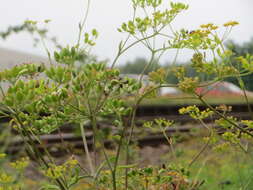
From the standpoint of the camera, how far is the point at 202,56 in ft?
4.59

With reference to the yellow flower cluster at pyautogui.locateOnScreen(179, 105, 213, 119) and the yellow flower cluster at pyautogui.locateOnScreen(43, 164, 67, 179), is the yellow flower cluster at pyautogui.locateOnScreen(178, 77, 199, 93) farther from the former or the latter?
the yellow flower cluster at pyautogui.locateOnScreen(43, 164, 67, 179)

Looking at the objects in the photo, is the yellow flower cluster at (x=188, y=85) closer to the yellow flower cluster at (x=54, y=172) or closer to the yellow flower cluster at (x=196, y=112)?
the yellow flower cluster at (x=196, y=112)

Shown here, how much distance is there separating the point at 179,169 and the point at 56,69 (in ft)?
1.89

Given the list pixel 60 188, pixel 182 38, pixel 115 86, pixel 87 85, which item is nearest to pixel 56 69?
pixel 87 85

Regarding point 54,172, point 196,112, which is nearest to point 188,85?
point 196,112

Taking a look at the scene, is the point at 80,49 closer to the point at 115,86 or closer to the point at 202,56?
the point at 115,86

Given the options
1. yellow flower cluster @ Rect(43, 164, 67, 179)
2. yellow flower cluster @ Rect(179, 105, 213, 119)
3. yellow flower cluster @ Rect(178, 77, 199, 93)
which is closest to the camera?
yellow flower cluster @ Rect(43, 164, 67, 179)

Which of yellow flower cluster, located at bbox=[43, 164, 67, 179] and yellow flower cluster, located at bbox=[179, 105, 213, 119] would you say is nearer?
yellow flower cluster, located at bbox=[43, 164, 67, 179]

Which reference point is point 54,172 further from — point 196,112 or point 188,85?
point 196,112

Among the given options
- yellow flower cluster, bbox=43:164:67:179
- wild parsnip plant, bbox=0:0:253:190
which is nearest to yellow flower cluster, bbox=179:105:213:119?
wild parsnip plant, bbox=0:0:253:190

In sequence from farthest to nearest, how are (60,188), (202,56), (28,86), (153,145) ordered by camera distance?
(153,145)
(202,56)
(60,188)
(28,86)

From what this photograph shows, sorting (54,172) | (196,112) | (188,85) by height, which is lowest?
(54,172)

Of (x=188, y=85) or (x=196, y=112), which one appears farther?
(x=196, y=112)

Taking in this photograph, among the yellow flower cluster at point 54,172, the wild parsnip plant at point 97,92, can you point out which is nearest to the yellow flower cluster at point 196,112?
the wild parsnip plant at point 97,92
